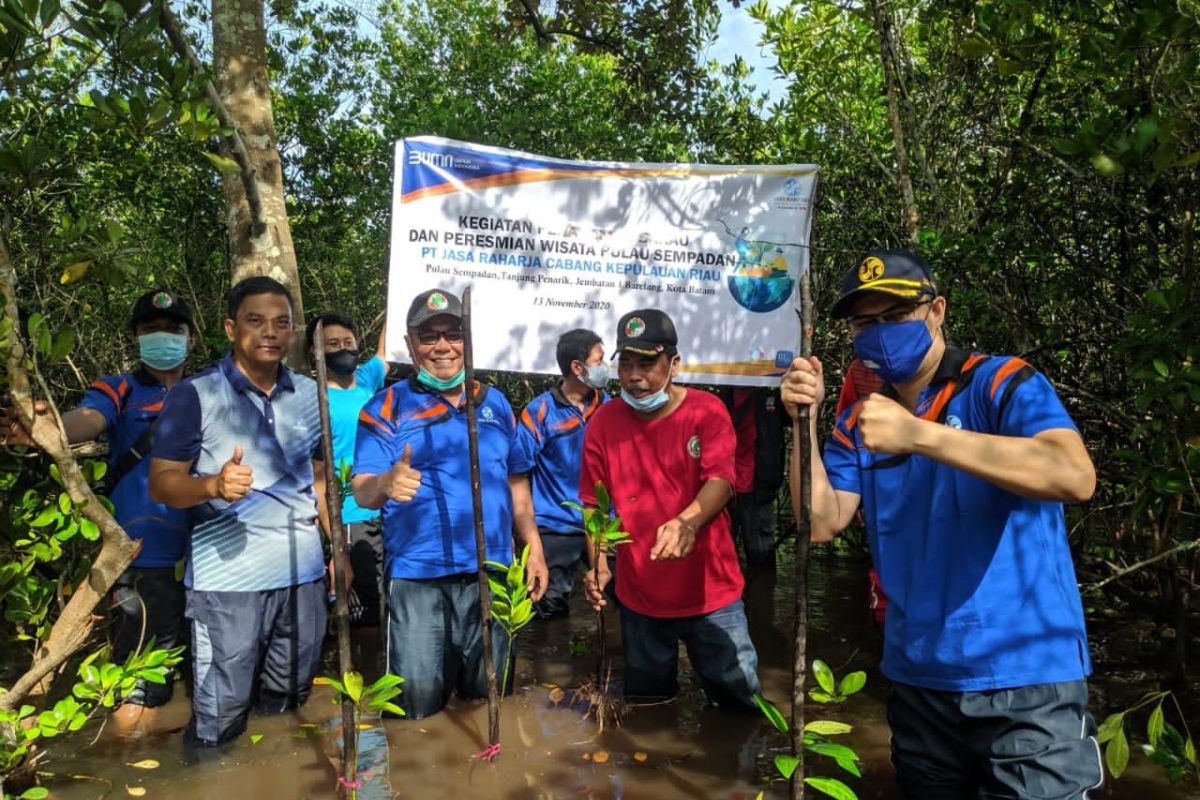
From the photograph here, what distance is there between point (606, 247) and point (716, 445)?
200 centimetres

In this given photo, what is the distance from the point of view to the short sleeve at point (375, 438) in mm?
4199

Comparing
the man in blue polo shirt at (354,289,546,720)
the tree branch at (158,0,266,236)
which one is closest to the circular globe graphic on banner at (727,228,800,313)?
the man in blue polo shirt at (354,289,546,720)

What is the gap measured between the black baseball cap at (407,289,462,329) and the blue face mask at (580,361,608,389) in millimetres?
1513

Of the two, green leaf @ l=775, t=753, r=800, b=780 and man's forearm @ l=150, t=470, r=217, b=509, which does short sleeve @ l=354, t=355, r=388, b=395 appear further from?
green leaf @ l=775, t=753, r=800, b=780

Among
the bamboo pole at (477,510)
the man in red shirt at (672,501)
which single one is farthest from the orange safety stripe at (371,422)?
the man in red shirt at (672,501)

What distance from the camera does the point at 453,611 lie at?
4402 mm

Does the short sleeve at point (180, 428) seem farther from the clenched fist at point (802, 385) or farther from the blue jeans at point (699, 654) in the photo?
the clenched fist at point (802, 385)

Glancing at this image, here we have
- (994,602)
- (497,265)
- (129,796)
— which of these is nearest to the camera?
(994,602)

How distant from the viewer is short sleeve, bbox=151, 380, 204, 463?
367cm

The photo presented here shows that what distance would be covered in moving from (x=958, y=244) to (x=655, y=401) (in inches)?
68.2

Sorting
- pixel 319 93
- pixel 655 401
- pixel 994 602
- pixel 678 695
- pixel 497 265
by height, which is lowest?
pixel 678 695

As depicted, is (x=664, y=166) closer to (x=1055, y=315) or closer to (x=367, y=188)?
(x=1055, y=315)

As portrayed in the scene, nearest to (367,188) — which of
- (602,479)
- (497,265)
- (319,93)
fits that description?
(319,93)

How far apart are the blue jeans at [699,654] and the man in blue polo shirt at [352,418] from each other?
2.02 m
